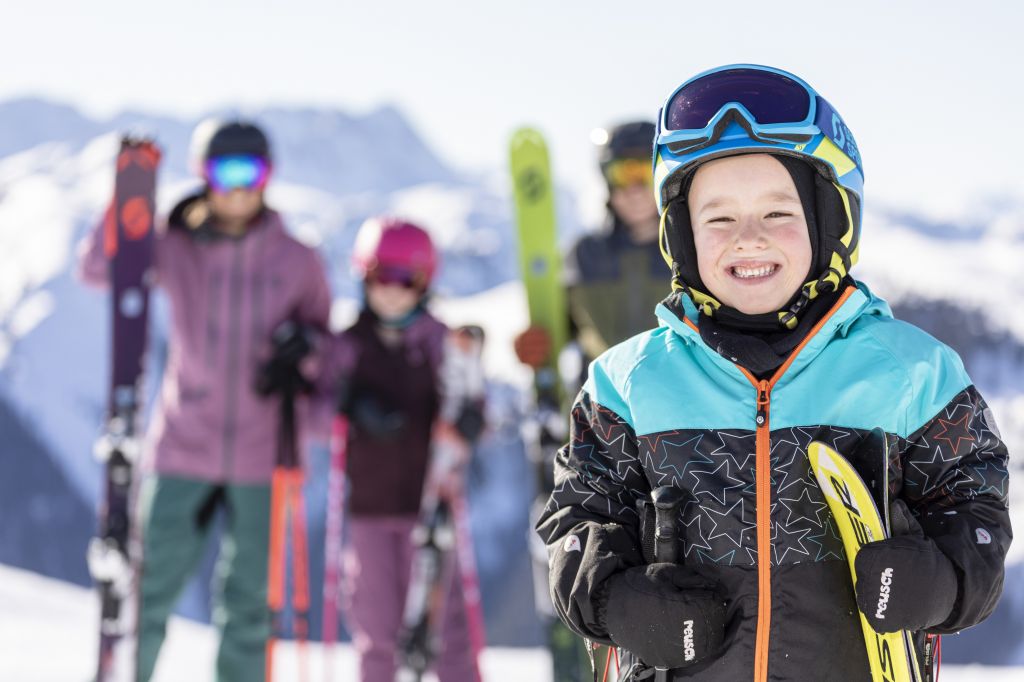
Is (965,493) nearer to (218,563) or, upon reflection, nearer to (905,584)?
(905,584)

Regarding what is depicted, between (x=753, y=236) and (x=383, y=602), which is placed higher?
(x=753, y=236)

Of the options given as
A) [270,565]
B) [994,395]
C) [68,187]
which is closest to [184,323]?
[270,565]

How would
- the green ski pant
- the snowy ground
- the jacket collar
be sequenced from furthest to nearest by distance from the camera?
the snowy ground
the green ski pant
the jacket collar

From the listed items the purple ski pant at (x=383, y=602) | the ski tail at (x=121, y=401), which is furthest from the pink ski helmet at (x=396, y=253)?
the purple ski pant at (x=383, y=602)

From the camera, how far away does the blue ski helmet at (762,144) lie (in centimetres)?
204

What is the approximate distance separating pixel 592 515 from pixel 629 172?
9.48ft

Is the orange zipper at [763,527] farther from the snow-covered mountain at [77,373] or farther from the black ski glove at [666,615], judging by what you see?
the snow-covered mountain at [77,373]

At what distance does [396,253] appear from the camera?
5.09 m

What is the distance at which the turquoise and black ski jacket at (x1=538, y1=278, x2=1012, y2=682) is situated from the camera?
189cm

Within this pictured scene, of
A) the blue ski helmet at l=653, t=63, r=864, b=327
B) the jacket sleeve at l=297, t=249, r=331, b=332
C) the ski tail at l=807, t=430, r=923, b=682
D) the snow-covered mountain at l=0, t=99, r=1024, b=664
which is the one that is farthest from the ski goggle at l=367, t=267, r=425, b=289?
the snow-covered mountain at l=0, t=99, r=1024, b=664

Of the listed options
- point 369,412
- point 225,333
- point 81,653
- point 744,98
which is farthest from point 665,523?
point 81,653

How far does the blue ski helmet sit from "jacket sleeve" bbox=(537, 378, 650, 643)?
0.32m

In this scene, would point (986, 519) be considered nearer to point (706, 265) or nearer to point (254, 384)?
point (706, 265)

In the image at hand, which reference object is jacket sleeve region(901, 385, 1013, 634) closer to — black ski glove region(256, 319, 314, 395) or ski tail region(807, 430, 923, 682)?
ski tail region(807, 430, 923, 682)
